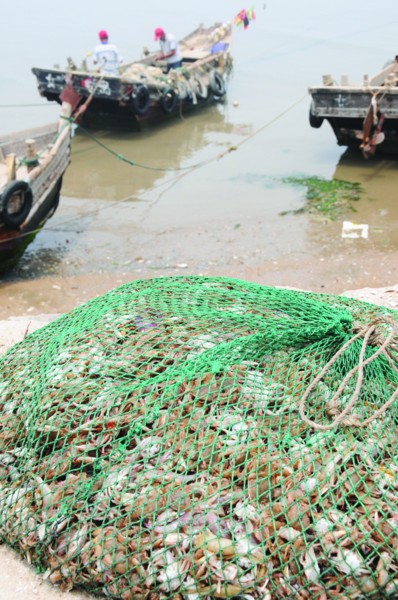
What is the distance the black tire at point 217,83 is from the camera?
18.4 metres

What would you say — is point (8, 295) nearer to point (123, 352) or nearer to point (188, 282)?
point (188, 282)

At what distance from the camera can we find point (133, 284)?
4137mm

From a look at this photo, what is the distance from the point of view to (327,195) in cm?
1184

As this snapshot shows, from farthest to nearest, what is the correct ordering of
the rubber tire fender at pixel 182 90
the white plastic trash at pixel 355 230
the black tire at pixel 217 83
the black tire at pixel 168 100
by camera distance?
the black tire at pixel 217 83
the rubber tire fender at pixel 182 90
the black tire at pixel 168 100
the white plastic trash at pixel 355 230

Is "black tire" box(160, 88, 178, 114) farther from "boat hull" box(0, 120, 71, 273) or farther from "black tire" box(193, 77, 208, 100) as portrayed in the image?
"boat hull" box(0, 120, 71, 273)

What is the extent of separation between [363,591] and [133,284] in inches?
93.2

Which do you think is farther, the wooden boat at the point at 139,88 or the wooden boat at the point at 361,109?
the wooden boat at the point at 139,88

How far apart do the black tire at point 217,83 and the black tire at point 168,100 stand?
242 cm

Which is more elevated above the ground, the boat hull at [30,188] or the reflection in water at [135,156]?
the boat hull at [30,188]

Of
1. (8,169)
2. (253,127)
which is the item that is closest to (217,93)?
(253,127)

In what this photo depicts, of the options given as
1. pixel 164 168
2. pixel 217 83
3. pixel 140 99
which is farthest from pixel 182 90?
pixel 164 168

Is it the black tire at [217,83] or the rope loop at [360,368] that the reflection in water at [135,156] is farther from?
the rope loop at [360,368]

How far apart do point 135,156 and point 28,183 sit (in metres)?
6.51

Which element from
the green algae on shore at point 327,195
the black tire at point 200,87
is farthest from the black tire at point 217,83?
the green algae on shore at point 327,195
